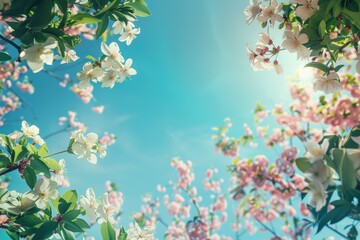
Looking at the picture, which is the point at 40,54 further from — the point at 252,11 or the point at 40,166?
the point at 252,11

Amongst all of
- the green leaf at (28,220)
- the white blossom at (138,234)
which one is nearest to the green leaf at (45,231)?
the green leaf at (28,220)

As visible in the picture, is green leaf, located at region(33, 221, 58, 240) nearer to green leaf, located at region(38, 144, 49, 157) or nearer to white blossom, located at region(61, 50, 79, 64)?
green leaf, located at region(38, 144, 49, 157)

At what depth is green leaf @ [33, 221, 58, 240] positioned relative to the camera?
4.50 feet

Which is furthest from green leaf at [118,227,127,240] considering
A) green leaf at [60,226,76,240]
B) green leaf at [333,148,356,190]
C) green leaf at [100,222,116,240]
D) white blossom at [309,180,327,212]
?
green leaf at [333,148,356,190]

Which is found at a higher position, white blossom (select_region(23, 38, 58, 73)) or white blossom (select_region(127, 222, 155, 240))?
white blossom (select_region(23, 38, 58, 73))

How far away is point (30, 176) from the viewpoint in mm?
1451

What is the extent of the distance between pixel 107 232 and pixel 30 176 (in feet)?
1.50

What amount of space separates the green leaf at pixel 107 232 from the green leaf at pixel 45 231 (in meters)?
0.25

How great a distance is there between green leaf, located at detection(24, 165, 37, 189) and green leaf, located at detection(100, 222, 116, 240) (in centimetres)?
40

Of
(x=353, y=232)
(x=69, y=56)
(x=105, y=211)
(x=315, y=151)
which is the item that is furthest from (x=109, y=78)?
(x=353, y=232)

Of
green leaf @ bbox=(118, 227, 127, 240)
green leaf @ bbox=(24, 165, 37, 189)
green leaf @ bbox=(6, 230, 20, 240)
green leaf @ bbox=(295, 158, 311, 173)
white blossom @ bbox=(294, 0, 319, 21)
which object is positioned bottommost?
green leaf @ bbox=(295, 158, 311, 173)

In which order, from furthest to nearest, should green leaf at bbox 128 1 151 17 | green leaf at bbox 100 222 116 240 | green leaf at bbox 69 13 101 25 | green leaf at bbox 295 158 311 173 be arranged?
1. green leaf at bbox 128 1 151 17
2. green leaf at bbox 100 222 116 240
3. green leaf at bbox 69 13 101 25
4. green leaf at bbox 295 158 311 173

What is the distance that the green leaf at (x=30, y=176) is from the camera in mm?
1447

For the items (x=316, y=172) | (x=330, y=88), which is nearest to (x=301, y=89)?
(x=330, y=88)
